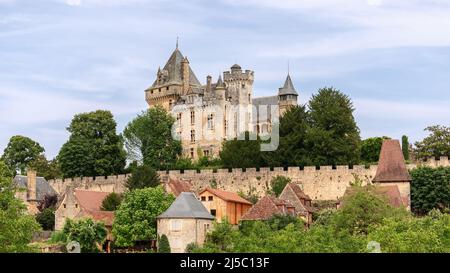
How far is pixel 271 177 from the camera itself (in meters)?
65.6

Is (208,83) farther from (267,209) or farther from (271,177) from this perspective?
(267,209)

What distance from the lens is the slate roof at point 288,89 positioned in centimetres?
9819

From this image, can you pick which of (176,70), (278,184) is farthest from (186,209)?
(176,70)

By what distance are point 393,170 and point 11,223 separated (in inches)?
1286

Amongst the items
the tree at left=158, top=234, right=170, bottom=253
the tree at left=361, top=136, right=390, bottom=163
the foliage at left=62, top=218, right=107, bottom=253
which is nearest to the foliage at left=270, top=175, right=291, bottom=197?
the tree at left=361, top=136, right=390, bottom=163

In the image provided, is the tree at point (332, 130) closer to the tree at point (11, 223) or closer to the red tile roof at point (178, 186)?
the red tile roof at point (178, 186)

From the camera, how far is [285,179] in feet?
212

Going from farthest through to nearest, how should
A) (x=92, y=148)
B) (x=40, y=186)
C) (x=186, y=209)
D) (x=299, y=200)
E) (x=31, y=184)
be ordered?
(x=92, y=148) < (x=40, y=186) < (x=31, y=184) < (x=299, y=200) < (x=186, y=209)

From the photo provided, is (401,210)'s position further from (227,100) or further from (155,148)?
(227,100)

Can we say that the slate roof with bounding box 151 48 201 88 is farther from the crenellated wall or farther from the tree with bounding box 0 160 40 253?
the tree with bounding box 0 160 40 253

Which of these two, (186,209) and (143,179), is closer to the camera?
(186,209)

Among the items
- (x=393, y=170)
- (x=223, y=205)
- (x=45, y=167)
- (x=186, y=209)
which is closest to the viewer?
(x=186, y=209)

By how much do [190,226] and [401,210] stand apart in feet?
44.1
